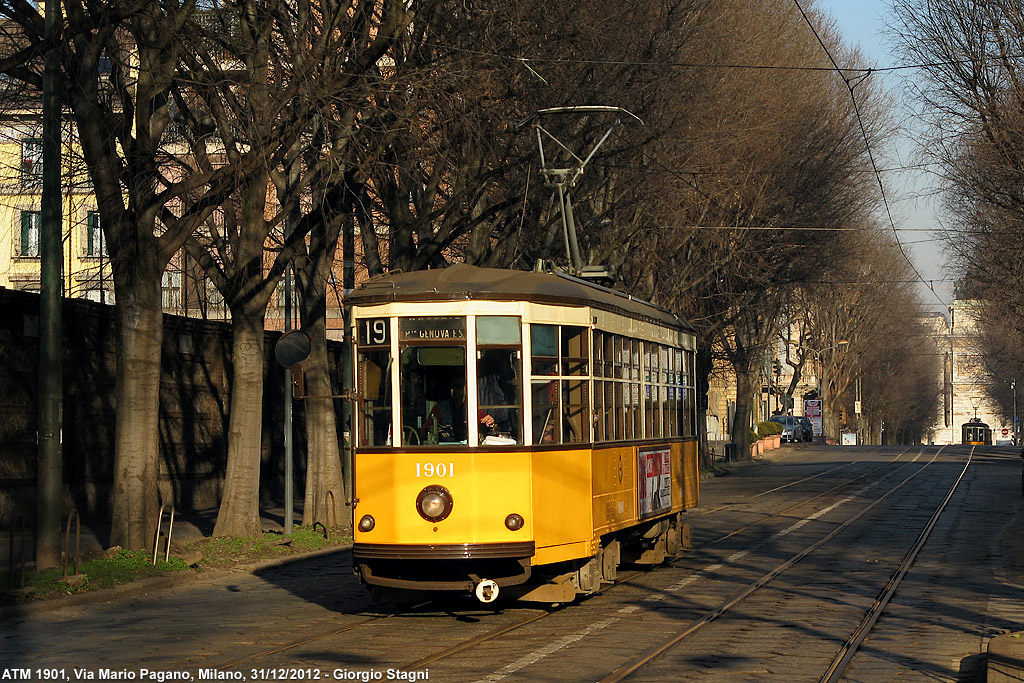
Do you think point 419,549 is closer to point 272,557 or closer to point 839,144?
point 272,557

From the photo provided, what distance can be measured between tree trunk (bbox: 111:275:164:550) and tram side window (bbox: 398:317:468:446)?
5.18m

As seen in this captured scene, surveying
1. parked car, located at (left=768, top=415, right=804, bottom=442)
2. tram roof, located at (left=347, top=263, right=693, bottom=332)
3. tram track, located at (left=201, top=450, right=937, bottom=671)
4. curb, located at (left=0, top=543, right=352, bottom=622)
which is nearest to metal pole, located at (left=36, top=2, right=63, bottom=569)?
curb, located at (left=0, top=543, right=352, bottom=622)

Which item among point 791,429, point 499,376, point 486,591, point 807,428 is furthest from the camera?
point 807,428

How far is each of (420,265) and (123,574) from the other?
26.8 ft

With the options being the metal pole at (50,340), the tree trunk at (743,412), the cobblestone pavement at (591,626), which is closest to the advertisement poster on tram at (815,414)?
the tree trunk at (743,412)

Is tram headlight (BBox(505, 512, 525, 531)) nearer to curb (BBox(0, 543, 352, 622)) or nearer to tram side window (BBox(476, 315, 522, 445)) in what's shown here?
tram side window (BBox(476, 315, 522, 445))

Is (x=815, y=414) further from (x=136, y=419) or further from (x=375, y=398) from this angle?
(x=375, y=398)

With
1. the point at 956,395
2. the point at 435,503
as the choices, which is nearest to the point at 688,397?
the point at 435,503

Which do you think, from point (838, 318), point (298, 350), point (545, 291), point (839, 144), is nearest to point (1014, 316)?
point (839, 144)

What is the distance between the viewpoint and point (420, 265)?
21359 mm

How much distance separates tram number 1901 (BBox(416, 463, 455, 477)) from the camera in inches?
470

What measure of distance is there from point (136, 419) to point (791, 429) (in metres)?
69.2

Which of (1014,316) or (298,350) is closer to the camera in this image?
(298,350)

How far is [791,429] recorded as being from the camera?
81688mm
